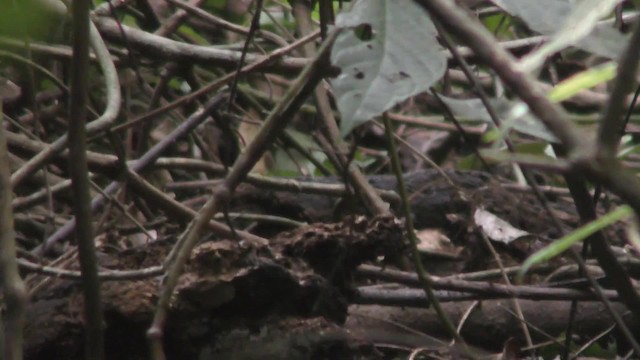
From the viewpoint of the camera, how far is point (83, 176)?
0.91 metres

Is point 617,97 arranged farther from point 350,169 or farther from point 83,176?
point 350,169

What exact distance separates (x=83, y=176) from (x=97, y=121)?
27 cm

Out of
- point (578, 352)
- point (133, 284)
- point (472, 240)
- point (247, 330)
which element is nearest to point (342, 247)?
point (247, 330)

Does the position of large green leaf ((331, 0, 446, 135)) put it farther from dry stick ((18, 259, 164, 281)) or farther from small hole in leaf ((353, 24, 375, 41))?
dry stick ((18, 259, 164, 281))

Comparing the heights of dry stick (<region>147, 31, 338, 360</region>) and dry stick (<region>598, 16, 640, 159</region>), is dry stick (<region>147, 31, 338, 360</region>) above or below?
below

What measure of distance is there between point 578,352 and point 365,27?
673mm

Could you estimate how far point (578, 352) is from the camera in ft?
4.42

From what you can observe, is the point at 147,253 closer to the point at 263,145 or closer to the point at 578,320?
the point at 263,145

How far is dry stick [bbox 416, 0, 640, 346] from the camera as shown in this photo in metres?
0.37

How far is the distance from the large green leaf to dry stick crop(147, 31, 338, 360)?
95 millimetres

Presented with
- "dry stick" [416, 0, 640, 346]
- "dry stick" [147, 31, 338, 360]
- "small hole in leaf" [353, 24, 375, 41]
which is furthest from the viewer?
"dry stick" [147, 31, 338, 360]

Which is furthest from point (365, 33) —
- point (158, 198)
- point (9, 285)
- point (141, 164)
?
point (141, 164)

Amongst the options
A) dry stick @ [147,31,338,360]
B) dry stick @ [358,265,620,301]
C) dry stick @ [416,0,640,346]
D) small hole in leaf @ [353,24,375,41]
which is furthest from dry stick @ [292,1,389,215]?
dry stick @ [416,0,640,346]

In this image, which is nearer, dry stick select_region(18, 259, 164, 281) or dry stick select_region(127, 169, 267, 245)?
dry stick select_region(18, 259, 164, 281)
